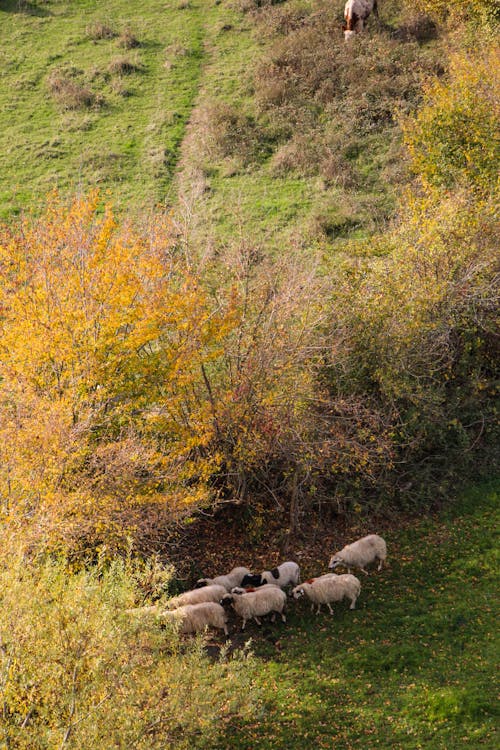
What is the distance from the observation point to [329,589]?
1683 cm

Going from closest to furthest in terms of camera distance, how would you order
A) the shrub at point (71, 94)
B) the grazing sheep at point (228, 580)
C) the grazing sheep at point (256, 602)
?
the grazing sheep at point (256, 602) → the grazing sheep at point (228, 580) → the shrub at point (71, 94)

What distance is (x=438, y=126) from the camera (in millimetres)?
30562

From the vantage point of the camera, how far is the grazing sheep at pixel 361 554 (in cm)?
1816

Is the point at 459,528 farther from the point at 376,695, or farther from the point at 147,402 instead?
the point at 147,402

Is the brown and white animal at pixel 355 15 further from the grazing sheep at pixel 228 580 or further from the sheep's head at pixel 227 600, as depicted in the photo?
the sheep's head at pixel 227 600

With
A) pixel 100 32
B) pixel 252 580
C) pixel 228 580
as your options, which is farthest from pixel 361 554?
pixel 100 32

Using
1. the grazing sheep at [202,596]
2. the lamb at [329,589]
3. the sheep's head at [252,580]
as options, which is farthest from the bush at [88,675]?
the sheep's head at [252,580]

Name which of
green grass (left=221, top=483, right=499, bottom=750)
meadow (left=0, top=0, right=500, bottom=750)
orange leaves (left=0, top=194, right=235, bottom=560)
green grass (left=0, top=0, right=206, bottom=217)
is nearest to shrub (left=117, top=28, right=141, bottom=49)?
green grass (left=0, top=0, right=206, bottom=217)

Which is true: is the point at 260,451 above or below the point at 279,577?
above

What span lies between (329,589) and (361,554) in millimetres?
1774

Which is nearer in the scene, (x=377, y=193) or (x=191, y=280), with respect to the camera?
(x=191, y=280)

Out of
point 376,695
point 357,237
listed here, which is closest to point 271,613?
point 376,695

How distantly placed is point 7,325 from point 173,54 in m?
37.3

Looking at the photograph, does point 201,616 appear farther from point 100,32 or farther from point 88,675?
point 100,32
